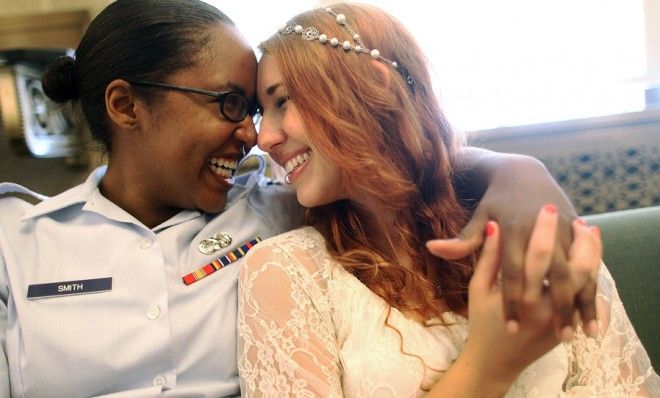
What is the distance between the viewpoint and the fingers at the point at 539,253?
24.5 inches

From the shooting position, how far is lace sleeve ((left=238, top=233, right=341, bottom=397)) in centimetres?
89

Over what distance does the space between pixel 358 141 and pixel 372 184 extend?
0.08 metres

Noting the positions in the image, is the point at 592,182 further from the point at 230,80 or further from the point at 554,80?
the point at 230,80

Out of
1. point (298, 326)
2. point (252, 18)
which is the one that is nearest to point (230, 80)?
point (298, 326)

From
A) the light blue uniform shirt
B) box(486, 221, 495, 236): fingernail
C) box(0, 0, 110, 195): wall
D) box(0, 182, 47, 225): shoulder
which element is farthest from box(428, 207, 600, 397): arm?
box(0, 0, 110, 195): wall

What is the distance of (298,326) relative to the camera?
92 cm

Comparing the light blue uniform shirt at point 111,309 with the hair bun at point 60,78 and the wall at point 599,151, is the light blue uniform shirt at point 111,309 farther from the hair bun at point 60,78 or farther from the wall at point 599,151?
the wall at point 599,151

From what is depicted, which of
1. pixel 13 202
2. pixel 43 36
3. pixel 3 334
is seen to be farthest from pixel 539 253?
pixel 43 36

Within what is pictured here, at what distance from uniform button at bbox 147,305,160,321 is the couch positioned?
1003 millimetres

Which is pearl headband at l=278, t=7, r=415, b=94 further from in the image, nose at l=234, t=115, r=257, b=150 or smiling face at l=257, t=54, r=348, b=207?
nose at l=234, t=115, r=257, b=150

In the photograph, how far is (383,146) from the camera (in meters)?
1.04

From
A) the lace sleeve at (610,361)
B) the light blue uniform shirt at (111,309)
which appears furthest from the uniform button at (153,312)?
the lace sleeve at (610,361)

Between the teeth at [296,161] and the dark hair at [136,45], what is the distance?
0.89 feet

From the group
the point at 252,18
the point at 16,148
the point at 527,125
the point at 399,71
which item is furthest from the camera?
the point at 252,18
